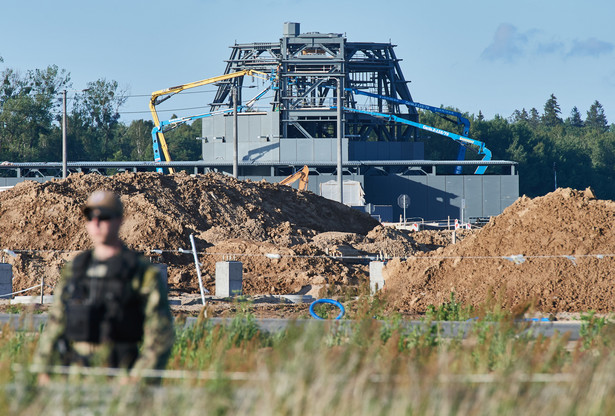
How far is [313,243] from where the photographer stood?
98.9ft

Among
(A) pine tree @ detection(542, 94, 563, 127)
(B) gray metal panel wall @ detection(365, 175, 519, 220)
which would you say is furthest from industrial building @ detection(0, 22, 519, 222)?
(A) pine tree @ detection(542, 94, 563, 127)

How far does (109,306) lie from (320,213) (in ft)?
124

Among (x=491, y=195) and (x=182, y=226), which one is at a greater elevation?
(x=491, y=195)

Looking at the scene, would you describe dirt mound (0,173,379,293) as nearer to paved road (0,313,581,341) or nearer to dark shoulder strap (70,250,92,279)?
paved road (0,313,581,341)

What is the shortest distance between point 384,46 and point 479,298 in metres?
58.7

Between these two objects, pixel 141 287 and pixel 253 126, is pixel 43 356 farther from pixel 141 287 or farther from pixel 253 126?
pixel 253 126

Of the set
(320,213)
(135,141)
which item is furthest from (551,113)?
(320,213)

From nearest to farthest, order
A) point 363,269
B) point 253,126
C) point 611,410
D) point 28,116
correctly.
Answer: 1. point 611,410
2. point 363,269
3. point 253,126
4. point 28,116

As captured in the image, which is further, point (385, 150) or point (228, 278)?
point (385, 150)

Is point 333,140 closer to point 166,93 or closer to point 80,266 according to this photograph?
point 166,93

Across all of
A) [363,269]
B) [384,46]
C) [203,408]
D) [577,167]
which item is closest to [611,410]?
[203,408]

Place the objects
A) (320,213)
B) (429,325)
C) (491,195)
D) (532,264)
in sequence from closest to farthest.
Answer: (429,325) < (532,264) < (320,213) < (491,195)

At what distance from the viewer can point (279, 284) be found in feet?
78.2

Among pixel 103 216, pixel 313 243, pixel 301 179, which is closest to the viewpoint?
pixel 103 216
